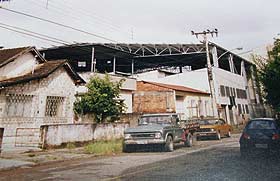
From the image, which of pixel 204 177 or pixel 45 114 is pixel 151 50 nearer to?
pixel 45 114

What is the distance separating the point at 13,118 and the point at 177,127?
9.17 metres

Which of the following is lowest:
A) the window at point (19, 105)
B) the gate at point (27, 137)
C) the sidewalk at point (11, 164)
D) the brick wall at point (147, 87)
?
the sidewalk at point (11, 164)

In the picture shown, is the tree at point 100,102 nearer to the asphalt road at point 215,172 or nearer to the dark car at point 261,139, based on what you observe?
the dark car at point 261,139

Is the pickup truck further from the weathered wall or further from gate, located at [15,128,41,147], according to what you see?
the weathered wall

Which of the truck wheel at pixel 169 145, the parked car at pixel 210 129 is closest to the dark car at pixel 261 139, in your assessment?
the truck wheel at pixel 169 145

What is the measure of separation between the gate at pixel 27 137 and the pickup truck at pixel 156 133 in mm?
5112

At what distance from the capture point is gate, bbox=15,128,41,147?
14491 mm

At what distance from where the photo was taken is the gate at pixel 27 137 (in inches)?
571

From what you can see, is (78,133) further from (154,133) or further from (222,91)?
(222,91)

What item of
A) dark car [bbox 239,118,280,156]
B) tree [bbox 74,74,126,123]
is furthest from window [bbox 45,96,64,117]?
dark car [bbox 239,118,280,156]

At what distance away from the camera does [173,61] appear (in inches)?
1663

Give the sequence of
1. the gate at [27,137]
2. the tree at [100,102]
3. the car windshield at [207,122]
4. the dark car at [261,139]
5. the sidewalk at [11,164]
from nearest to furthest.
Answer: the sidewalk at [11,164] < the dark car at [261,139] < the gate at [27,137] < the tree at [100,102] < the car windshield at [207,122]

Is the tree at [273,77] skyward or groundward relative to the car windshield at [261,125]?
skyward

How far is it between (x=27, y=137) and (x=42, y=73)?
407 cm
